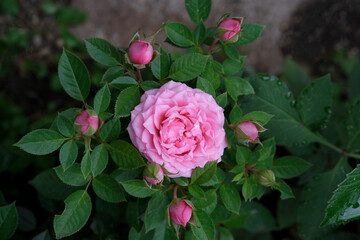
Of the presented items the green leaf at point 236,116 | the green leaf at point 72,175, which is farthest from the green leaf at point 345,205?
the green leaf at point 72,175

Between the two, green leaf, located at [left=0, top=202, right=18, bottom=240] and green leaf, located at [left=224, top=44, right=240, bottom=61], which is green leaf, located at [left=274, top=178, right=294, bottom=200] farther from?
green leaf, located at [left=0, top=202, right=18, bottom=240]

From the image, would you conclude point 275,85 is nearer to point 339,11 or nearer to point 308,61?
point 308,61

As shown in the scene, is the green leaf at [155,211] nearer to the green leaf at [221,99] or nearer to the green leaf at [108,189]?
the green leaf at [108,189]

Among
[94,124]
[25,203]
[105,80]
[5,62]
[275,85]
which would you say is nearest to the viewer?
[94,124]

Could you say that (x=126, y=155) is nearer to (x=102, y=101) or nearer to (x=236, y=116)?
(x=102, y=101)

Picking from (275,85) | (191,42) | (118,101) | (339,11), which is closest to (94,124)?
(118,101)
